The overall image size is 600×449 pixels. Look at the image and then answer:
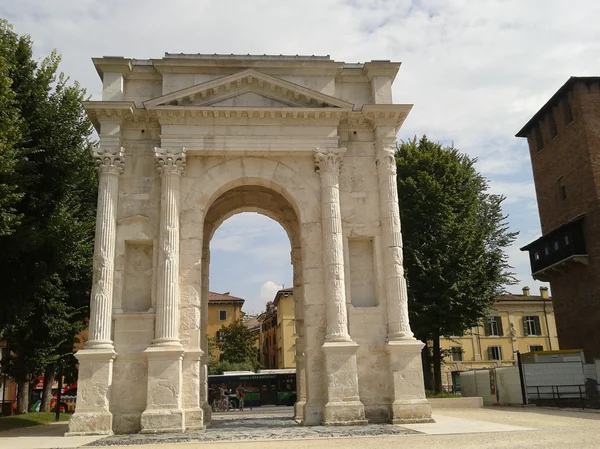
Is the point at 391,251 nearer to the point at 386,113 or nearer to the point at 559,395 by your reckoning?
the point at 386,113

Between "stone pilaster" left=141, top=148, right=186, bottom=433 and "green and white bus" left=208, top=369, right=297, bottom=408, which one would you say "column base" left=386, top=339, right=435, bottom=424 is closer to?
"stone pilaster" left=141, top=148, right=186, bottom=433

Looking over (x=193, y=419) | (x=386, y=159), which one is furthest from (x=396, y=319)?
(x=193, y=419)

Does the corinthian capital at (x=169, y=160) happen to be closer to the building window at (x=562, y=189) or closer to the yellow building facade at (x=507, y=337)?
the building window at (x=562, y=189)

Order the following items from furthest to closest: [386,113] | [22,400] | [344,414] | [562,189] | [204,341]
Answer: [562,189] < [22,400] < [204,341] < [386,113] < [344,414]

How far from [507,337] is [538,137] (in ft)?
69.8

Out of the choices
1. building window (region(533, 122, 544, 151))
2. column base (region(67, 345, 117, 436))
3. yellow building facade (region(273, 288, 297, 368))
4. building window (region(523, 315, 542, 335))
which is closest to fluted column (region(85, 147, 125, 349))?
column base (region(67, 345, 117, 436))

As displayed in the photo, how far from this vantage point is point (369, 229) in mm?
20328

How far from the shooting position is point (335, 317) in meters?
18.7

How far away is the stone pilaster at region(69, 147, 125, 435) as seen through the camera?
56.3ft

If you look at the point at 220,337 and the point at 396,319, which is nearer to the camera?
the point at 396,319

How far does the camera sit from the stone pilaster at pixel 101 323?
1717 cm

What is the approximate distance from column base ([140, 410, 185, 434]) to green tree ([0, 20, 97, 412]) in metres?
6.70

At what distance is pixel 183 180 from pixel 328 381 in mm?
8504

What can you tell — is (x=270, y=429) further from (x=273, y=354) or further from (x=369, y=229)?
(x=273, y=354)
